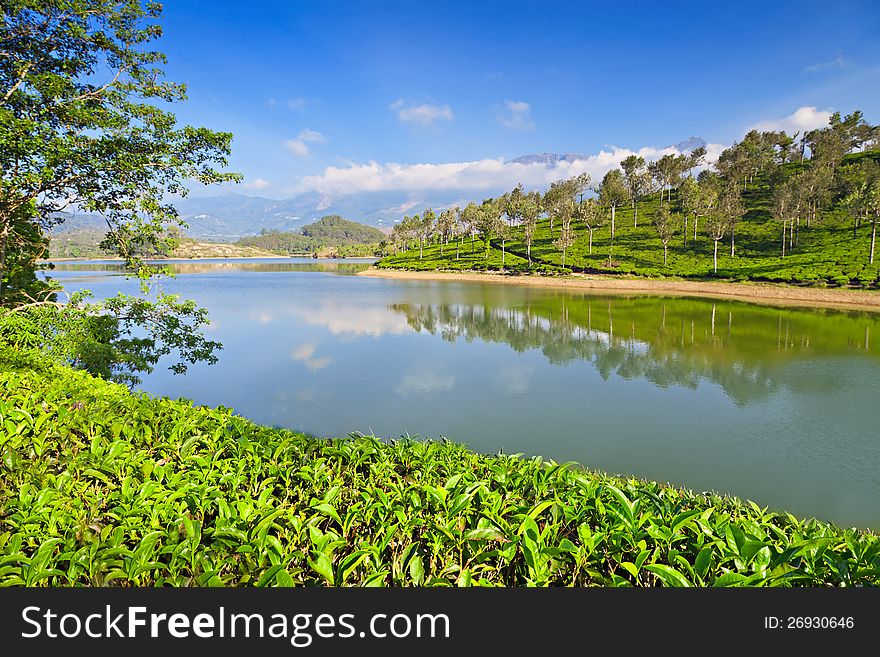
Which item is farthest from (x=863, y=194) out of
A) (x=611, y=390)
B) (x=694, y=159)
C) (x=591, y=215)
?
(x=611, y=390)

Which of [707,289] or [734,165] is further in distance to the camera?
[734,165]

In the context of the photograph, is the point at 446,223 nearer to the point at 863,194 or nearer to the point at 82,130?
the point at 863,194

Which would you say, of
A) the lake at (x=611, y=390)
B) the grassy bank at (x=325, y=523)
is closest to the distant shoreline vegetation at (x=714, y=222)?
the lake at (x=611, y=390)

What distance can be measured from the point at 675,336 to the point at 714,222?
131 ft

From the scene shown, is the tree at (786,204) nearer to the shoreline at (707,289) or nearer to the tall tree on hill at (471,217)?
the shoreline at (707,289)

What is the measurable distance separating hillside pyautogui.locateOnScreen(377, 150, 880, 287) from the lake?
1764 centimetres

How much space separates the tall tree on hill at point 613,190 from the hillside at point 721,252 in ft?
15.5

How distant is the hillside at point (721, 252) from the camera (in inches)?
1759

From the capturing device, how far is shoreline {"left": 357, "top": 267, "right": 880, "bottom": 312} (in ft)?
116

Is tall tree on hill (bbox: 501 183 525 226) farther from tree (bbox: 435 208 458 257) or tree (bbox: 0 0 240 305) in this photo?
tree (bbox: 0 0 240 305)

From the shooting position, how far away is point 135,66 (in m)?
9.59

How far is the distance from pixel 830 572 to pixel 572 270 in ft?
211

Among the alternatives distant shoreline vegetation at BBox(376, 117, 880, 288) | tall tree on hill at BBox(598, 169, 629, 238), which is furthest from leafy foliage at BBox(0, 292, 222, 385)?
tall tree on hill at BBox(598, 169, 629, 238)

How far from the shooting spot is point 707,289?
45344 mm
